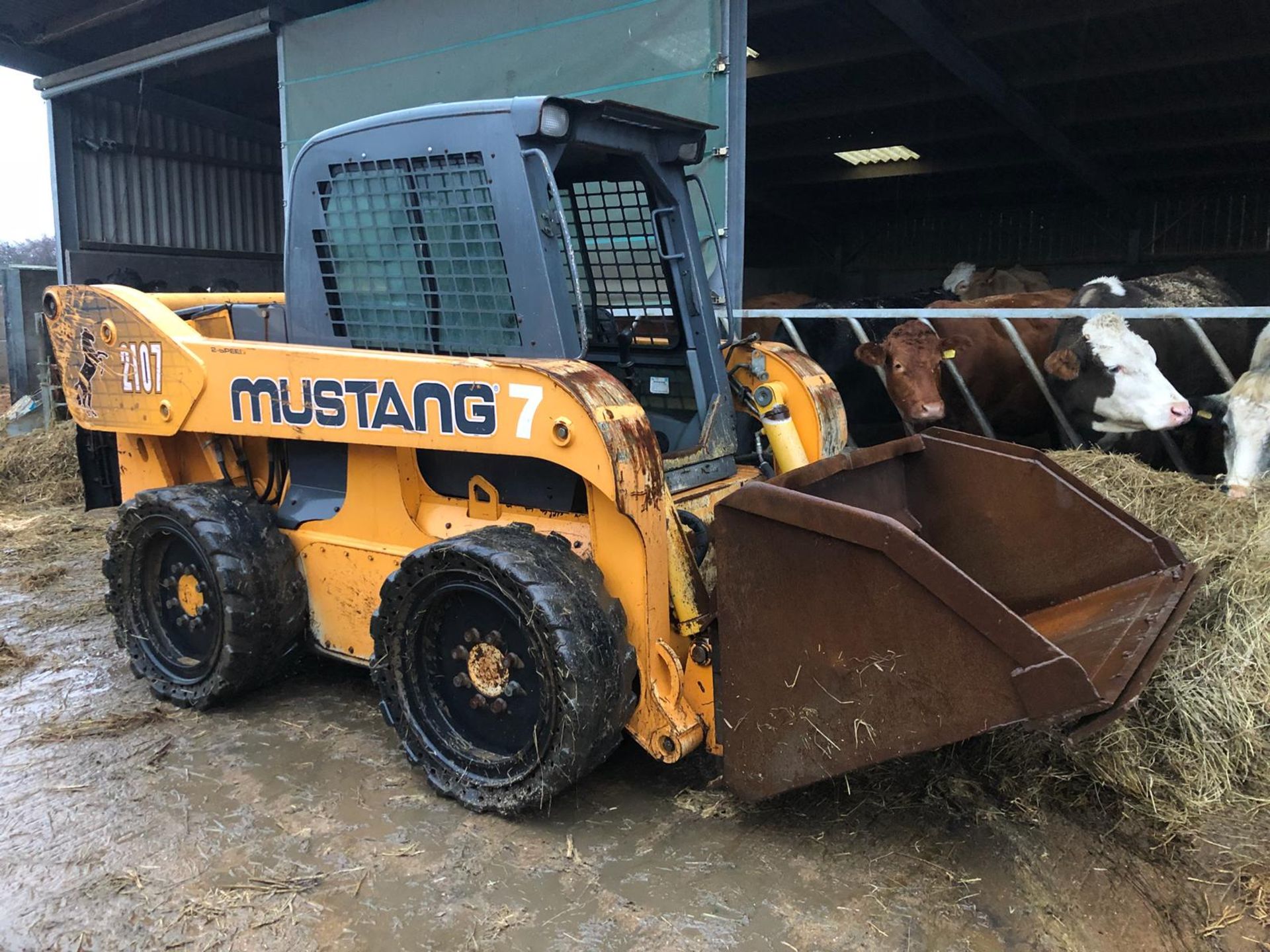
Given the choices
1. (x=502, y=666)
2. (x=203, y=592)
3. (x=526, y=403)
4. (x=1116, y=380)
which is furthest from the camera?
(x=1116, y=380)

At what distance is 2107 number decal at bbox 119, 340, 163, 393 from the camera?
3.86 metres

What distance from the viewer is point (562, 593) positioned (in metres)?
2.76

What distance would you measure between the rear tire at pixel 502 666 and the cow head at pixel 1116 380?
3.86m

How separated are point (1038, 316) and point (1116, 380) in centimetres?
96

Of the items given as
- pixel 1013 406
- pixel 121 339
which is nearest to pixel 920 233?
pixel 1013 406

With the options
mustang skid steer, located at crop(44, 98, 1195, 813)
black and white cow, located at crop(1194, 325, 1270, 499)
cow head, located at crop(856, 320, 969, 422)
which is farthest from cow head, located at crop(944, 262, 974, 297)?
mustang skid steer, located at crop(44, 98, 1195, 813)

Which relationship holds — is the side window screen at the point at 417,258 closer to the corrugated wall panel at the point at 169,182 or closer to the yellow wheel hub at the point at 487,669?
the yellow wheel hub at the point at 487,669

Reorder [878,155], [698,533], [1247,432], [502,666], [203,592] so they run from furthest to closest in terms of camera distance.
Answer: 1. [878,155]
2. [1247,432]
3. [203,592]
4. [698,533]
5. [502,666]

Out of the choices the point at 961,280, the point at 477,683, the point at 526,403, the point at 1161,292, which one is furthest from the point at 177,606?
the point at 961,280

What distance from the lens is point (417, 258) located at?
336 cm

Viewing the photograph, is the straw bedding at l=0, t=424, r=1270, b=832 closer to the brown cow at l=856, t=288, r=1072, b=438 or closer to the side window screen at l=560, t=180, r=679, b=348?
the side window screen at l=560, t=180, r=679, b=348

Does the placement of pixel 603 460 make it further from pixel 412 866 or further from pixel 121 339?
pixel 121 339

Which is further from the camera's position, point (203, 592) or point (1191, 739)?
point (203, 592)

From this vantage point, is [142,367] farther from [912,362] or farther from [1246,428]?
[1246,428]
